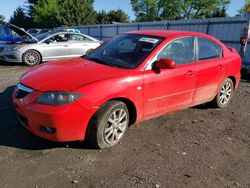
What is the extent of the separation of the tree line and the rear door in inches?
1619

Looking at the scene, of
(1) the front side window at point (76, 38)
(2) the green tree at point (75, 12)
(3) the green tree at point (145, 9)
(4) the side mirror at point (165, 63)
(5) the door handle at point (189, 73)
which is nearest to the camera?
(4) the side mirror at point (165, 63)

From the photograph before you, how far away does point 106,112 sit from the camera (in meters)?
3.96

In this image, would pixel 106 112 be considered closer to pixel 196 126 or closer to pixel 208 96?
pixel 196 126

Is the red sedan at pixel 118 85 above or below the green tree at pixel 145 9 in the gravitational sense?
below

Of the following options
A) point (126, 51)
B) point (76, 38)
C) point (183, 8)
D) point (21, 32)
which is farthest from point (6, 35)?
point (183, 8)

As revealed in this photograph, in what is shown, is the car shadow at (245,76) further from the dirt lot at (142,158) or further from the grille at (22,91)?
the grille at (22,91)

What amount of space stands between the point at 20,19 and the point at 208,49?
68.7m

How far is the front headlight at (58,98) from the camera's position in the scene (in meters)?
3.71

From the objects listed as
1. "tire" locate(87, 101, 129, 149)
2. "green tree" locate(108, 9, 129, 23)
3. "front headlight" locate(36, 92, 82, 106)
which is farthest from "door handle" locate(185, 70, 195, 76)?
"green tree" locate(108, 9, 129, 23)

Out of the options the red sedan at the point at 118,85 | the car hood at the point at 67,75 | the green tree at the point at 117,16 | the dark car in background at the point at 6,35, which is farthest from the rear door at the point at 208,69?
the green tree at the point at 117,16

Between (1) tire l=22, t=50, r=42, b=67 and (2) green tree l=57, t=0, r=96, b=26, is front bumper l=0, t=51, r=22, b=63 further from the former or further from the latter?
(2) green tree l=57, t=0, r=96, b=26

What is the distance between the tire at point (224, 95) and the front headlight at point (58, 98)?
3.35 m

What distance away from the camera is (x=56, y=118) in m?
3.66

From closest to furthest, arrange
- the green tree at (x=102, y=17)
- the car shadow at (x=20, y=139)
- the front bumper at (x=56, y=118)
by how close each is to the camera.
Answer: the front bumper at (x=56, y=118) → the car shadow at (x=20, y=139) → the green tree at (x=102, y=17)
